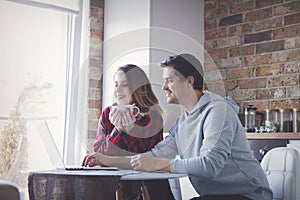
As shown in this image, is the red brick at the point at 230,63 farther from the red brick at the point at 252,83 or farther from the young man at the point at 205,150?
the young man at the point at 205,150

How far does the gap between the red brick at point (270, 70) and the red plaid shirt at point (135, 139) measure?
5.72ft

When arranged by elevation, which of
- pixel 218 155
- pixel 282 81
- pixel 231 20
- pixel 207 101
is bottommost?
pixel 218 155

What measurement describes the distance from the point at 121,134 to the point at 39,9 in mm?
1895

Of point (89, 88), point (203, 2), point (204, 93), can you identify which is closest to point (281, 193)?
point (204, 93)

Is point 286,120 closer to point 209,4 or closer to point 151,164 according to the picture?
point 209,4

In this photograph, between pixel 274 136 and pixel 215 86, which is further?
pixel 215 86

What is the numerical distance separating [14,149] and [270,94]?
2.08m

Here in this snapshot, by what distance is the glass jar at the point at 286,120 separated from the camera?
3.72 m

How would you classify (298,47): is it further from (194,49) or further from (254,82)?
(194,49)

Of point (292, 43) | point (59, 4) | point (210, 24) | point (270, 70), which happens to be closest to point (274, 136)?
point (270, 70)

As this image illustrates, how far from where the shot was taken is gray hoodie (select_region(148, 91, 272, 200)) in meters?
2.03

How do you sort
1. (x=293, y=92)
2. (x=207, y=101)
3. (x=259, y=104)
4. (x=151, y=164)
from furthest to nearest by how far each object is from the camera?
(x=259, y=104) → (x=293, y=92) → (x=207, y=101) → (x=151, y=164)

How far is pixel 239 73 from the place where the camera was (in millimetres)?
4223

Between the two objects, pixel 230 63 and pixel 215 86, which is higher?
pixel 230 63
